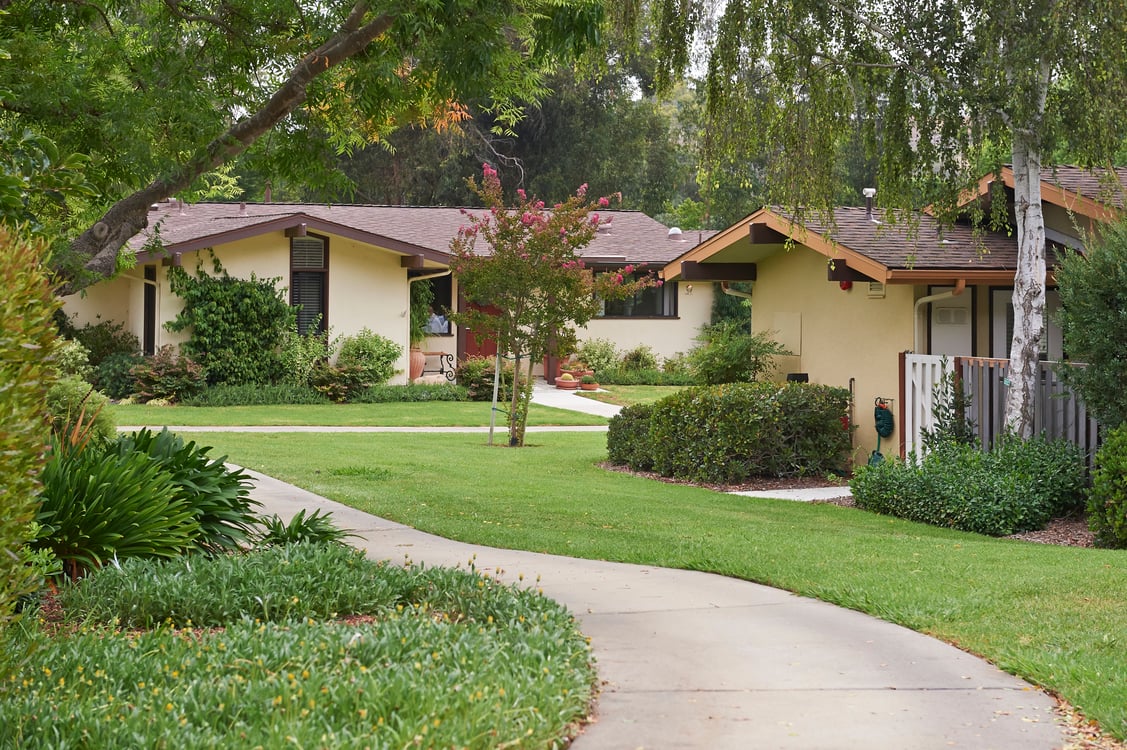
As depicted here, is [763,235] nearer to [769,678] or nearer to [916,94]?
[916,94]

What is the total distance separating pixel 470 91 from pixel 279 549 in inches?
147

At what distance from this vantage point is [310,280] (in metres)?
27.5

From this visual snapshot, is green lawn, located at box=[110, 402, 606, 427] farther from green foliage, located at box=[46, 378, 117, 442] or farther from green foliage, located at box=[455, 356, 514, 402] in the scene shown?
green foliage, located at box=[46, 378, 117, 442]

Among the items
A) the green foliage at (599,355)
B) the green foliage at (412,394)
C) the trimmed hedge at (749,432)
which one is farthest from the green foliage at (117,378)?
the trimmed hedge at (749,432)

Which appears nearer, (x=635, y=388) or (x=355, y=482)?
(x=355, y=482)

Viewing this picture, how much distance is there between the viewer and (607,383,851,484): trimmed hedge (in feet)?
50.0

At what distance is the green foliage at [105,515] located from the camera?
290 inches

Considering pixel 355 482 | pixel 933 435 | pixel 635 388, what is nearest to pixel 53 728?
pixel 355 482

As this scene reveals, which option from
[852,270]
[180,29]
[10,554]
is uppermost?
[180,29]

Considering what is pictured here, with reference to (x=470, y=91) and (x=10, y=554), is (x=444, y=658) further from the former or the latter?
(x=470, y=91)

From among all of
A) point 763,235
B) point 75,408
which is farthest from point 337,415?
point 75,408

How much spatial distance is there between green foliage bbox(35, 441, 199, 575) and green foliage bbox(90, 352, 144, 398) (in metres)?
18.1

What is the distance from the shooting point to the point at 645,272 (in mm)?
32906

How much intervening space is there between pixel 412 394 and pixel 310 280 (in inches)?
141
